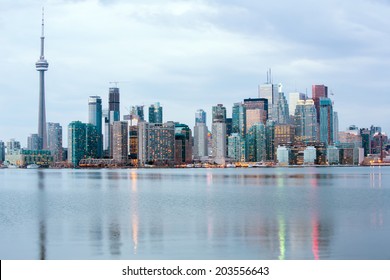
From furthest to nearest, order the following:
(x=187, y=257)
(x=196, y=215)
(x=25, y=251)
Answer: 1. (x=196, y=215)
2. (x=25, y=251)
3. (x=187, y=257)

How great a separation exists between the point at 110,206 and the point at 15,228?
21.4m

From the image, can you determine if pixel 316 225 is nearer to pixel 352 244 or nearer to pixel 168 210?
pixel 352 244

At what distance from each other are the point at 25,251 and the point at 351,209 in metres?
35.1

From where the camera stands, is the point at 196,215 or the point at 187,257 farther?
the point at 196,215

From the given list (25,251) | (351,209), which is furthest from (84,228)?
(351,209)

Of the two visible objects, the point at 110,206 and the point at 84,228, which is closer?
the point at 84,228

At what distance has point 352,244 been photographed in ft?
113

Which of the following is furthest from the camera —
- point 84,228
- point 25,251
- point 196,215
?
point 196,215

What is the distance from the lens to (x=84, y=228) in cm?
4400
